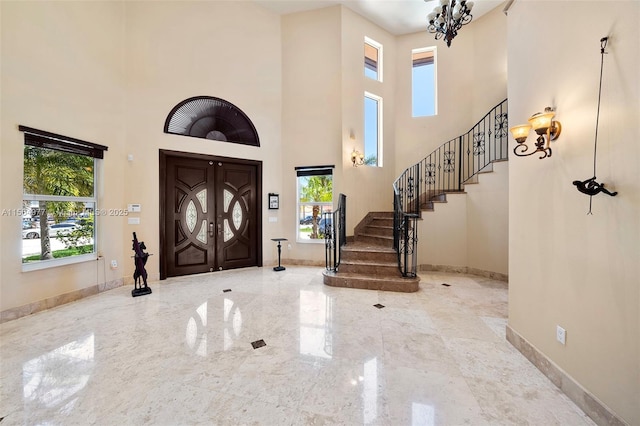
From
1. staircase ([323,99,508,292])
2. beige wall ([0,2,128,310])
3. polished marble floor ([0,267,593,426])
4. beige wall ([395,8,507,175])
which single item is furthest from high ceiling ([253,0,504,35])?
polished marble floor ([0,267,593,426])

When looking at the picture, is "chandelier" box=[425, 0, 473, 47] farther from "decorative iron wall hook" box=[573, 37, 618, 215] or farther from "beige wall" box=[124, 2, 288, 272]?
"beige wall" box=[124, 2, 288, 272]

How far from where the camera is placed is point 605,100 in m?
1.60

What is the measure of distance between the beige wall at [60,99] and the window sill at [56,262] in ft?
0.21

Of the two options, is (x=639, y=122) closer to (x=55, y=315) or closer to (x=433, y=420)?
(x=433, y=420)

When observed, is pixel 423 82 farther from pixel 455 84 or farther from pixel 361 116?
pixel 361 116

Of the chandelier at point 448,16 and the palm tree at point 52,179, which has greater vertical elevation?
the chandelier at point 448,16

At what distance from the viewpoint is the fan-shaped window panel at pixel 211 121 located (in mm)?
5098

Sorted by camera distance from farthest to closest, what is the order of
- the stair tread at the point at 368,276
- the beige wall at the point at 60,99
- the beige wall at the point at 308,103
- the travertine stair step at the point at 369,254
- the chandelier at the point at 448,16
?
the beige wall at the point at 308,103
the travertine stair step at the point at 369,254
the stair tread at the point at 368,276
the chandelier at the point at 448,16
the beige wall at the point at 60,99

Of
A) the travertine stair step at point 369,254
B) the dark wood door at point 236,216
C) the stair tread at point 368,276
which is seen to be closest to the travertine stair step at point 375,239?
the travertine stair step at point 369,254

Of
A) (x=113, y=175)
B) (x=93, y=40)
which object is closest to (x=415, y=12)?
(x=93, y=40)

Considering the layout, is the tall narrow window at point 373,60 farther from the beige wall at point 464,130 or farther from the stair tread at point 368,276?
the stair tread at point 368,276

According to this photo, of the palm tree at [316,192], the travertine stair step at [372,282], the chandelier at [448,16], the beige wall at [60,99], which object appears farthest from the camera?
the palm tree at [316,192]

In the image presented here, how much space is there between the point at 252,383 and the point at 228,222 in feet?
13.7

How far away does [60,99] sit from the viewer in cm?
370
